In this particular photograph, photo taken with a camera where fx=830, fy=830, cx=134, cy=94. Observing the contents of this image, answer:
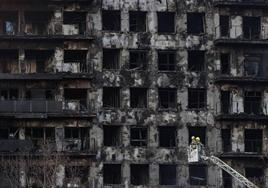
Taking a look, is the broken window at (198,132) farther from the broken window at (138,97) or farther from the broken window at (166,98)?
the broken window at (138,97)

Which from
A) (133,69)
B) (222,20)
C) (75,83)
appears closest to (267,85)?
(222,20)

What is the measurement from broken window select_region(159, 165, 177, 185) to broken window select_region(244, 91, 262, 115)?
9328 millimetres

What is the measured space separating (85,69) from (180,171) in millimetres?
12962

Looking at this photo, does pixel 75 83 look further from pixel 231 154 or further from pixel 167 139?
pixel 231 154

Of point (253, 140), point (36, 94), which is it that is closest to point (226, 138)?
point (253, 140)

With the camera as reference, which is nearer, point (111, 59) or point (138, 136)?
point (138, 136)

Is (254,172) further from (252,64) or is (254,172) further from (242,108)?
(252,64)

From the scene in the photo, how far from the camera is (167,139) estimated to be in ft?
255

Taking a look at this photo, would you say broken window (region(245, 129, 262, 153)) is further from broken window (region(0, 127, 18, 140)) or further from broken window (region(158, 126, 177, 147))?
broken window (region(0, 127, 18, 140))

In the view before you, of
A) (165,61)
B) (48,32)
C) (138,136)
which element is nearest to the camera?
(48,32)

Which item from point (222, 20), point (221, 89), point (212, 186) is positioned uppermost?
point (222, 20)

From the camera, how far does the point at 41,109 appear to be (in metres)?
75.3

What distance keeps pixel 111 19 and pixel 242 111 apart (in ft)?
50.2

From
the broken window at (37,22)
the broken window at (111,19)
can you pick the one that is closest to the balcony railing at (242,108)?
the broken window at (111,19)
